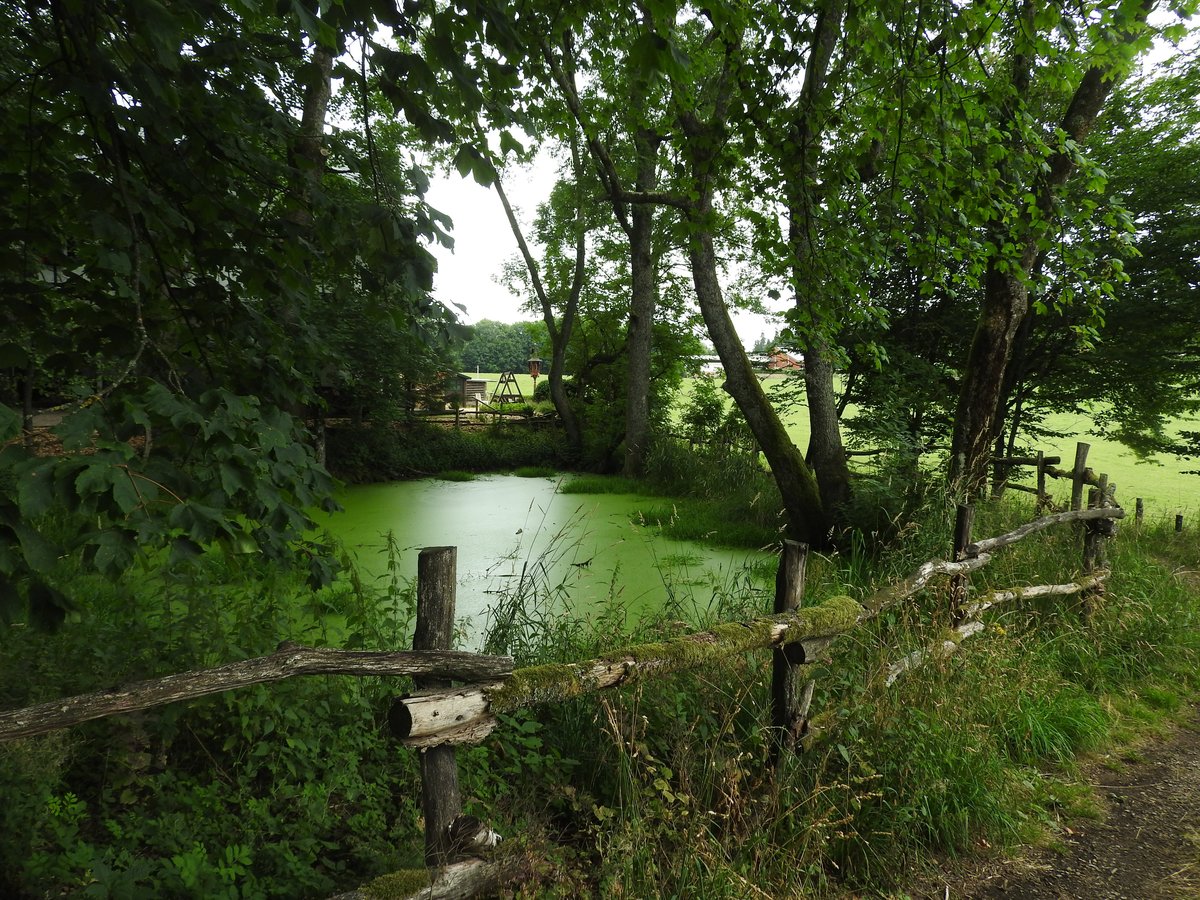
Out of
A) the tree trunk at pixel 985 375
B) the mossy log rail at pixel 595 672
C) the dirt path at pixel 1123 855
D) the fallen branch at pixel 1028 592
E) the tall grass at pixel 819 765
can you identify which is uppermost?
the tree trunk at pixel 985 375

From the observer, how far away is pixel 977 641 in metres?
3.49

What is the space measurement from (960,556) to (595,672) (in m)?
2.53

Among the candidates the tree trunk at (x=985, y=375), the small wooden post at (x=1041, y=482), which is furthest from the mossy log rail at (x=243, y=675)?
the small wooden post at (x=1041, y=482)

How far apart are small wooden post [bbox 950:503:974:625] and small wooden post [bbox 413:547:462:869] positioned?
9.13 feet

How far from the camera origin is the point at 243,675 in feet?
5.29

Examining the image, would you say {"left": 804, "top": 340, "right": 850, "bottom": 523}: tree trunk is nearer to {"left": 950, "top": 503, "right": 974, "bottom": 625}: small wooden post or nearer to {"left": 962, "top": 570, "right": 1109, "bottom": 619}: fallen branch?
{"left": 962, "top": 570, "right": 1109, "bottom": 619}: fallen branch

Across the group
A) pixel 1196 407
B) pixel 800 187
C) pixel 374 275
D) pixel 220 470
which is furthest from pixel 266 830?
pixel 1196 407

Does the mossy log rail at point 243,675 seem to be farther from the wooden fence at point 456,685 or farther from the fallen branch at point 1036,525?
the fallen branch at point 1036,525

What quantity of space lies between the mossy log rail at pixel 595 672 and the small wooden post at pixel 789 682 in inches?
1.7

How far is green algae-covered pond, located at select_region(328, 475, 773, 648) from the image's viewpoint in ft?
14.9

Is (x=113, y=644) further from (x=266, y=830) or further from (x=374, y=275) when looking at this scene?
(x=374, y=275)

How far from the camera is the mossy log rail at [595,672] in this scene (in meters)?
1.79

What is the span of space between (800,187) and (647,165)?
8241 mm

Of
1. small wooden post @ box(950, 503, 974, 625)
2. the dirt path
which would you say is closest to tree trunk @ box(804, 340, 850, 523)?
small wooden post @ box(950, 503, 974, 625)
